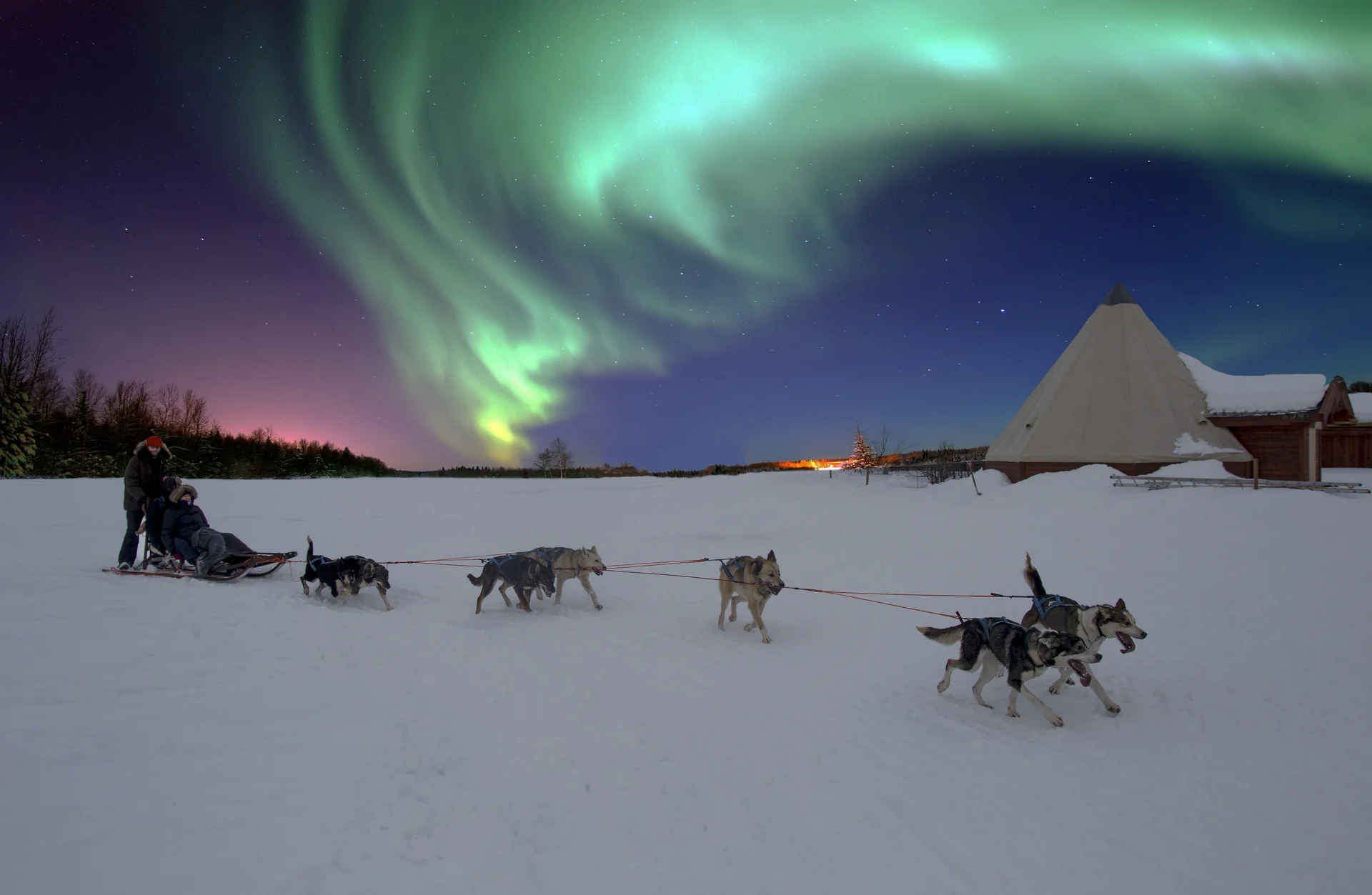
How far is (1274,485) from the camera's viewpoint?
16094 mm

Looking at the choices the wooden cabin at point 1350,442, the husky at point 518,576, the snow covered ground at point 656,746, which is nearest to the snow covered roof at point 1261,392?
the wooden cabin at point 1350,442

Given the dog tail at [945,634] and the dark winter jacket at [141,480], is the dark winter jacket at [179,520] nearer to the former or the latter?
the dark winter jacket at [141,480]

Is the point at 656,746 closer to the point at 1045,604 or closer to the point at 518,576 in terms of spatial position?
the point at 1045,604

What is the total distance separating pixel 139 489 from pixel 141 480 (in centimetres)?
22

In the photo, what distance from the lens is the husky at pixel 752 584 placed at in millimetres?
8891

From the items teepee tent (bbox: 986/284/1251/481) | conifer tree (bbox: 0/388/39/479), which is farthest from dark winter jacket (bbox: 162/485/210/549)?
conifer tree (bbox: 0/388/39/479)

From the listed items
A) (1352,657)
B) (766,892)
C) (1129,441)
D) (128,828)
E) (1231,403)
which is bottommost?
(766,892)

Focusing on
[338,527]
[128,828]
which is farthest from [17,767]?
[338,527]

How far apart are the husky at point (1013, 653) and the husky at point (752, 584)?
2623 millimetres

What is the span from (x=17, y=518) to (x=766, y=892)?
26099 millimetres

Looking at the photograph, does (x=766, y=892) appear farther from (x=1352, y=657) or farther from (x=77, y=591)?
(x=77, y=591)

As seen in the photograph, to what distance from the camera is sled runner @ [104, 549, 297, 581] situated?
9.98 meters

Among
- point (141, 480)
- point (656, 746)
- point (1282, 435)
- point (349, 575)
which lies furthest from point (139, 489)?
point (1282, 435)

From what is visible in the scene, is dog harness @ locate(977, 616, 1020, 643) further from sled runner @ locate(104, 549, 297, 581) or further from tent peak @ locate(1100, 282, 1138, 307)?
tent peak @ locate(1100, 282, 1138, 307)
